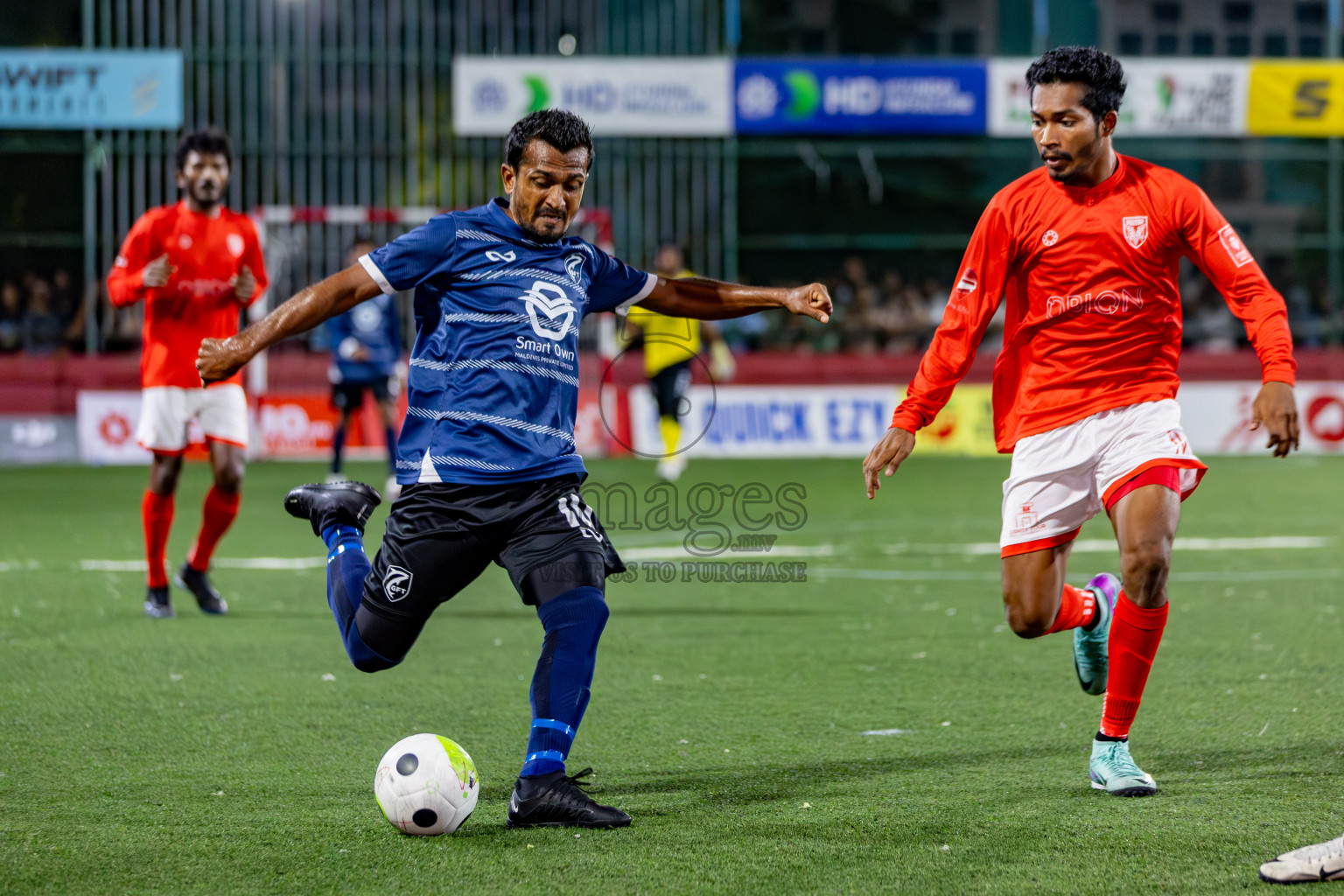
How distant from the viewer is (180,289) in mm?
7715

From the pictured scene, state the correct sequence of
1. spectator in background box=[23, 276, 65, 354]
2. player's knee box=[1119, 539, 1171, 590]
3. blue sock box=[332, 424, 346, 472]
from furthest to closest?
spectator in background box=[23, 276, 65, 354] < blue sock box=[332, 424, 346, 472] < player's knee box=[1119, 539, 1171, 590]

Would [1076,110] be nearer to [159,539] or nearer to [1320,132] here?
[159,539]

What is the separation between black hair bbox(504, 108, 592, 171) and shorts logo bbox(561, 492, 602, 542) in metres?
0.94

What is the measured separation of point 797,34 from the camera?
25.7 meters

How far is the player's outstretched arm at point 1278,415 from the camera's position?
414 cm

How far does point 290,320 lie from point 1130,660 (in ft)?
8.52

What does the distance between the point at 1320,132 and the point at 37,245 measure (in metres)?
17.5

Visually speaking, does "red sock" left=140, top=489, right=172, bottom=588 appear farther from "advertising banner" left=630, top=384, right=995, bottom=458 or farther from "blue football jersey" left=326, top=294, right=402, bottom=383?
"advertising banner" left=630, top=384, right=995, bottom=458

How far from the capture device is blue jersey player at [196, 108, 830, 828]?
→ 4.29 metres

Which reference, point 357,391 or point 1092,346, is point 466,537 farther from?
point 357,391

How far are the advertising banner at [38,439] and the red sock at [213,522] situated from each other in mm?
10979

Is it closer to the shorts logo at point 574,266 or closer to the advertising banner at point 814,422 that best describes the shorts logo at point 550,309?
the shorts logo at point 574,266

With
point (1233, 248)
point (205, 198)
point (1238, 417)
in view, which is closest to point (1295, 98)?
point (1238, 417)

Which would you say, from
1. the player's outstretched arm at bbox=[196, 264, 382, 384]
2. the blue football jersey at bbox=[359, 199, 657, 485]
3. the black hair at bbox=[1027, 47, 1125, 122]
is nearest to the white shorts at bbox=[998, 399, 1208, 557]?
the black hair at bbox=[1027, 47, 1125, 122]
